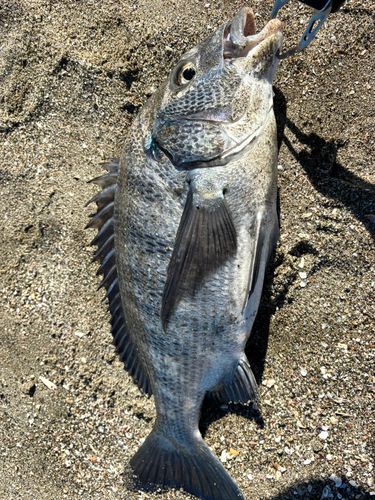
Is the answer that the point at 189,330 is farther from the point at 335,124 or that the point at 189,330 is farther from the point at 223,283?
the point at 335,124

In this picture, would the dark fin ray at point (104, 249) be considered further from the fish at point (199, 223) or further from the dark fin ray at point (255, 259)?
the dark fin ray at point (255, 259)

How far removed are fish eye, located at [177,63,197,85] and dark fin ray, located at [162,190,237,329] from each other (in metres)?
0.64

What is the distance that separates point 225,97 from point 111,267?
4.07 ft

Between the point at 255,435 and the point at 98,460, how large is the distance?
1.13m

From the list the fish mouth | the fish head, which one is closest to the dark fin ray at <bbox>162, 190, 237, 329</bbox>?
the fish head

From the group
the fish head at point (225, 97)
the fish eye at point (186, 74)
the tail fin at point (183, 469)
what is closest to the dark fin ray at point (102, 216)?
the fish head at point (225, 97)

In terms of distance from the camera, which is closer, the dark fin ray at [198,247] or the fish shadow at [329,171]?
the dark fin ray at [198,247]

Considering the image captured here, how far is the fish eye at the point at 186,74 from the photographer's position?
1.81 meters

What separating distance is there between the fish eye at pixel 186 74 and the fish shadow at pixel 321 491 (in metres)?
2.64

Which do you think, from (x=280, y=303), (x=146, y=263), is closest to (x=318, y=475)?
(x=280, y=303)

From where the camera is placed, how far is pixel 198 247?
177 cm

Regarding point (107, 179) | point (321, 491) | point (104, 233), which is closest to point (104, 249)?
point (104, 233)

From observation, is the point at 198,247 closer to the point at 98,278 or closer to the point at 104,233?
the point at 104,233

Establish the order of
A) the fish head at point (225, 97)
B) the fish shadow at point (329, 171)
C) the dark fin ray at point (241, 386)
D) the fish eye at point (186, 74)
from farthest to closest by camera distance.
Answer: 1. the fish shadow at point (329, 171)
2. the dark fin ray at point (241, 386)
3. the fish eye at point (186, 74)
4. the fish head at point (225, 97)
